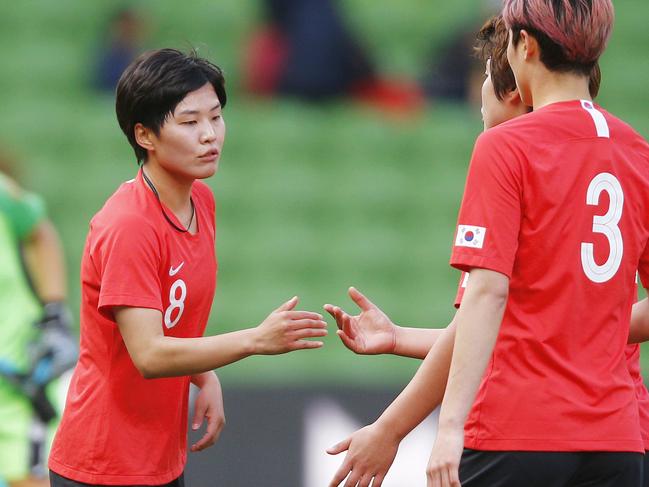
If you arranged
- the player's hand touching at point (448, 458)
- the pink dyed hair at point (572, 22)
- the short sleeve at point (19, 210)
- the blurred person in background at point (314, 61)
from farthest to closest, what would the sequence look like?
the blurred person in background at point (314, 61) → the short sleeve at point (19, 210) → the pink dyed hair at point (572, 22) → the player's hand touching at point (448, 458)

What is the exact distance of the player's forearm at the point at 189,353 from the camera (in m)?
2.95

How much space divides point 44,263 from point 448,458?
3.12 m

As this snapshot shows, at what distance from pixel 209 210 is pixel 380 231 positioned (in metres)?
5.02

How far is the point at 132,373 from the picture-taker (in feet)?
10.3

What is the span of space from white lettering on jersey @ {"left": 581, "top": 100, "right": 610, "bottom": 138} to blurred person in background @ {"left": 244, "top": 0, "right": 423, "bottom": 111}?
5396 mm

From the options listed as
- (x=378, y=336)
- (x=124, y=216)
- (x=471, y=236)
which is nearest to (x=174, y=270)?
(x=124, y=216)

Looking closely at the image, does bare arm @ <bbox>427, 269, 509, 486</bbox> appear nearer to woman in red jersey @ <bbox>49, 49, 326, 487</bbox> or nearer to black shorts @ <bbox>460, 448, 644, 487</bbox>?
black shorts @ <bbox>460, 448, 644, 487</bbox>

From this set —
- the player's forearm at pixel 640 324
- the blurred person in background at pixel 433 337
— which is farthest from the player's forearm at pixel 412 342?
the player's forearm at pixel 640 324

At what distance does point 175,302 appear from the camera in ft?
10.3

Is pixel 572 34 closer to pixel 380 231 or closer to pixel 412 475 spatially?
pixel 412 475

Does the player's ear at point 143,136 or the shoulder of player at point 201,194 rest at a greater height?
the player's ear at point 143,136

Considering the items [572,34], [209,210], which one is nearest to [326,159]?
[209,210]

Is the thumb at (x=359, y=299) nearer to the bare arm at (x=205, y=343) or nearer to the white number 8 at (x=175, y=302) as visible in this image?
the bare arm at (x=205, y=343)

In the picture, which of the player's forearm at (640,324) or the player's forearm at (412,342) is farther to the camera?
the player's forearm at (412,342)
